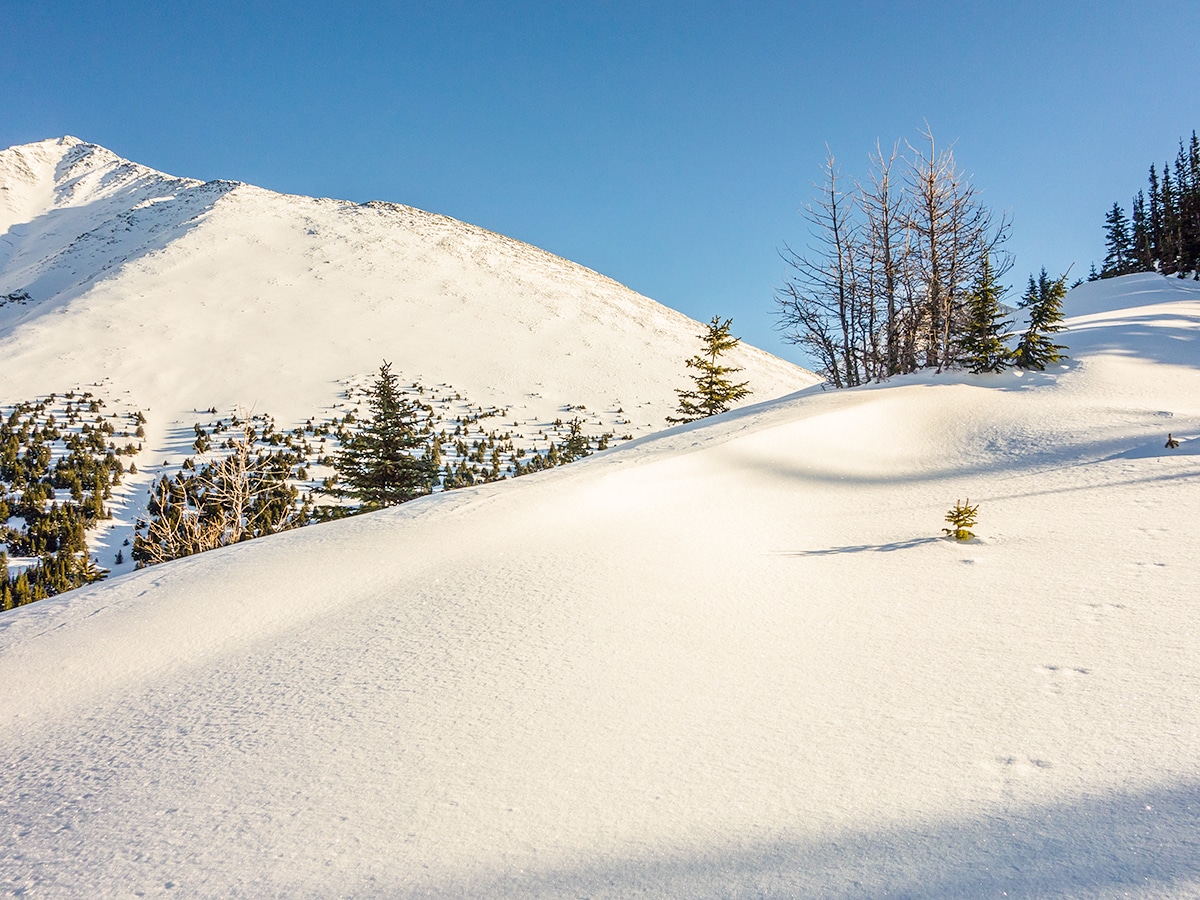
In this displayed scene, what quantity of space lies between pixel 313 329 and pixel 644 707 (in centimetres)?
4359

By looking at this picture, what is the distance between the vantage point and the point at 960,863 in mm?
1695

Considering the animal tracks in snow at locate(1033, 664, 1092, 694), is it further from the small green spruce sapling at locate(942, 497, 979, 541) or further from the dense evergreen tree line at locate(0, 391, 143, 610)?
the dense evergreen tree line at locate(0, 391, 143, 610)

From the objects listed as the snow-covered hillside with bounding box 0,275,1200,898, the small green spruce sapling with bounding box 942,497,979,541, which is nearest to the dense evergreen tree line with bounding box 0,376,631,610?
the snow-covered hillside with bounding box 0,275,1200,898

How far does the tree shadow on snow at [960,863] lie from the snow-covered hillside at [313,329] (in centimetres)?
1825

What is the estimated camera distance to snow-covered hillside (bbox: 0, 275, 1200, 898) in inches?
72.9

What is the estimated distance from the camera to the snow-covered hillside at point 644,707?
1.85 metres

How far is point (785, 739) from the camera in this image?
2.39 m

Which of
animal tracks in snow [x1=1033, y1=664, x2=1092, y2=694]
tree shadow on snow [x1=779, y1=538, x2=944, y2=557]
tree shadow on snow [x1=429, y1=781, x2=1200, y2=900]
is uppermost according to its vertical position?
tree shadow on snow [x1=779, y1=538, x2=944, y2=557]

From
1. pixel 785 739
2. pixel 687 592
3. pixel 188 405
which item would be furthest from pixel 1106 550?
pixel 188 405

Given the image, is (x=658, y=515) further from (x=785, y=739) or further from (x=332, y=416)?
(x=332, y=416)

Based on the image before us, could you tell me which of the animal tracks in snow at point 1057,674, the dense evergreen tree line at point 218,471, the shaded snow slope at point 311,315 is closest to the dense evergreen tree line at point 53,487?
the dense evergreen tree line at point 218,471

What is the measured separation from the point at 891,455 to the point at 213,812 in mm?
7619

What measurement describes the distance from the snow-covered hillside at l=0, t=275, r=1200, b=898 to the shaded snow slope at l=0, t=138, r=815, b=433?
26.5 meters

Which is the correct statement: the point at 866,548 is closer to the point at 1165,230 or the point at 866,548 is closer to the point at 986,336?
the point at 986,336
